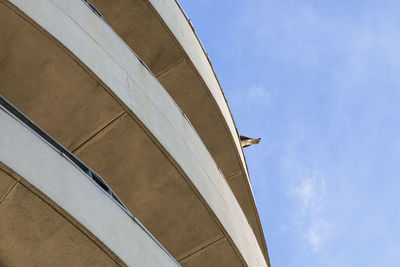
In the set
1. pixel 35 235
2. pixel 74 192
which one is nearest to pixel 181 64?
pixel 74 192

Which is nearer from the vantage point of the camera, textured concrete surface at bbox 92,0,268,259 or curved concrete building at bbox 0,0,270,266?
curved concrete building at bbox 0,0,270,266

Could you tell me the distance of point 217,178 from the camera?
12.2 metres

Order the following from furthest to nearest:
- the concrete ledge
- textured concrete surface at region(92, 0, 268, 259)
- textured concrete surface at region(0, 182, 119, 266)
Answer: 1. textured concrete surface at region(92, 0, 268, 259)
2. the concrete ledge
3. textured concrete surface at region(0, 182, 119, 266)

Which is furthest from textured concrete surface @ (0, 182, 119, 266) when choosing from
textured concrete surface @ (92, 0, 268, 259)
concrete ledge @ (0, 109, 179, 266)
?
textured concrete surface @ (92, 0, 268, 259)

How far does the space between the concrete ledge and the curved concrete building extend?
0.02 meters

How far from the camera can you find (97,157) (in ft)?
32.8

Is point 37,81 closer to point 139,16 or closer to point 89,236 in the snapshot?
point 89,236

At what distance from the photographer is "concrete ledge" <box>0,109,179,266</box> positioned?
6.97m

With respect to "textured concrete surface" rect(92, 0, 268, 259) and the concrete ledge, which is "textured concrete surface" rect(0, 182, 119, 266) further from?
"textured concrete surface" rect(92, 0, 268, 259)

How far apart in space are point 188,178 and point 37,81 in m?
2.69

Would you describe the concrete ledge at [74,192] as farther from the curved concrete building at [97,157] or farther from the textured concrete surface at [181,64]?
the textured concrete surface at [181,64]

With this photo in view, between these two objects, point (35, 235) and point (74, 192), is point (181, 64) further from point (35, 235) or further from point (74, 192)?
point (35, 235)

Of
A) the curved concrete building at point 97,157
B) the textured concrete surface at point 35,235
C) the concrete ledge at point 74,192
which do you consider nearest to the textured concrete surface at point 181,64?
the curved concrete building at point 97,157

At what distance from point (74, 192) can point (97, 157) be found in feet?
8.33
